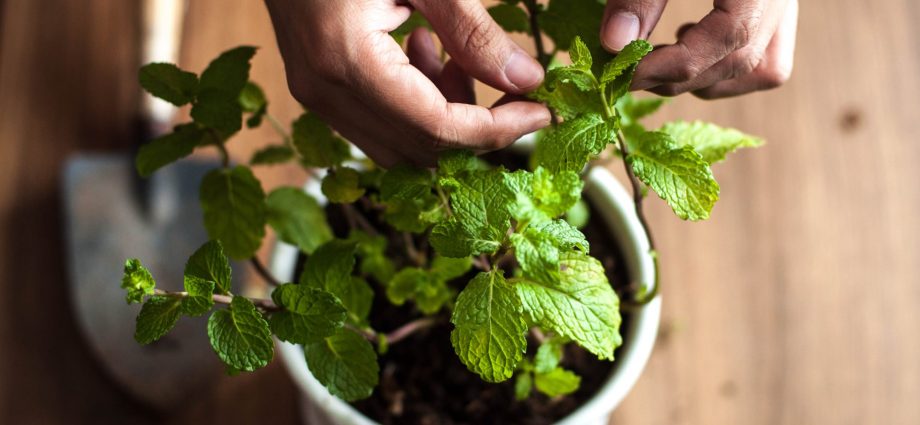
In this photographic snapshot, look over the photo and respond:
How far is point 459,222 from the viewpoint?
1.58ft

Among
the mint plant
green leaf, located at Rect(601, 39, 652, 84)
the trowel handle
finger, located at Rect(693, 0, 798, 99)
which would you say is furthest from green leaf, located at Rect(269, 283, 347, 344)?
the trowel handle

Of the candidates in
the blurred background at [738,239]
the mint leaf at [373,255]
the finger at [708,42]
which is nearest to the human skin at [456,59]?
the finger at [708,42]

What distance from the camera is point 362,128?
0.58 metres

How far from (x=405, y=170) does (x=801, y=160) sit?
2.17ft

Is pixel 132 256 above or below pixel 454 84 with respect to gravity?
below

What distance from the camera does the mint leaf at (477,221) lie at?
477 millimetres

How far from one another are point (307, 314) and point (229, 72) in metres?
0.19

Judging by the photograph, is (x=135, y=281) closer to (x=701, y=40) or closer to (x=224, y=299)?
(x=224, y=299)

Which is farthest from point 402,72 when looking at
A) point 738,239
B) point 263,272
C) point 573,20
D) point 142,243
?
point 142,243

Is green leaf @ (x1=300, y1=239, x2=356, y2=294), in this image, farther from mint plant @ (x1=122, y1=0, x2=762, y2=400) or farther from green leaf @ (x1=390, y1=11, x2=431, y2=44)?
green leaf @ (x1=390, y1=11, x2=431, y2=44)

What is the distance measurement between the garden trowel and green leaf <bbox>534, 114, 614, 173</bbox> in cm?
67

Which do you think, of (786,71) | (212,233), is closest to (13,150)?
(212,233)

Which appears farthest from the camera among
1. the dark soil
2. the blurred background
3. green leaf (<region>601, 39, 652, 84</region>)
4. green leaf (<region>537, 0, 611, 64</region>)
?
the blurred background

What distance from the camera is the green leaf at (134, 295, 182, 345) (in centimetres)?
49
